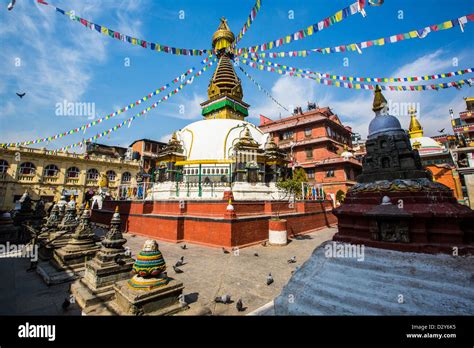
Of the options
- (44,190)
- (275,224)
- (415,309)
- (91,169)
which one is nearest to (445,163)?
(275,224)

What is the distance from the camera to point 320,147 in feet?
91.6

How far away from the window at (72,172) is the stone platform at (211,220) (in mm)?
21920

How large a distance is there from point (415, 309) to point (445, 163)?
27.6 metres

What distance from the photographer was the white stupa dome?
18172mm

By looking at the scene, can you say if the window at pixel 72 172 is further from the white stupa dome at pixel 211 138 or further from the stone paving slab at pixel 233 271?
the stone paving slab at pixel 233 271

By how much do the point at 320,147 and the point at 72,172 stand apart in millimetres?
35561

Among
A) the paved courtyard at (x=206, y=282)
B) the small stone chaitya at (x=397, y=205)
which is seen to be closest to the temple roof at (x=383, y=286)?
the small stone chaitya at (x=397, y=205)

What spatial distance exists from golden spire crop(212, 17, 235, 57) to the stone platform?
2262 cm

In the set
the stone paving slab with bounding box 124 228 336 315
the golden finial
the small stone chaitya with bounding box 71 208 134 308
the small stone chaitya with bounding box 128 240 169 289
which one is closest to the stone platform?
the stone paving slab with bounding box 124 228 336 315

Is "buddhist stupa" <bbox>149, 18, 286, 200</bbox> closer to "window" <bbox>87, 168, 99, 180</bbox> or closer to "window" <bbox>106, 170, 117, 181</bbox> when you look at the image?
"window" <bbox>87, 168, 99, 180</bbox>
